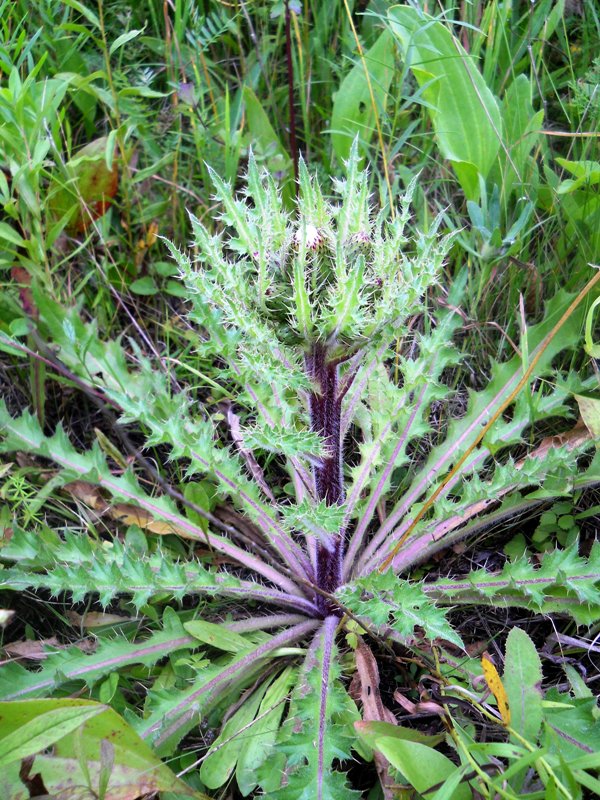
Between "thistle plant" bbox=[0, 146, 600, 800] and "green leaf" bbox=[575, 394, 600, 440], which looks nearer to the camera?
"thistle plant" bbox=[0, 146, 600, 800]

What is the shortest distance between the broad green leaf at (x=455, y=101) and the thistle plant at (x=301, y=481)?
21.0 inches

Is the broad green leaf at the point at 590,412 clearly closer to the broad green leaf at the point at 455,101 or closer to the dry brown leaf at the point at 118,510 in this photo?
the broad green leaf at the point at 455,101

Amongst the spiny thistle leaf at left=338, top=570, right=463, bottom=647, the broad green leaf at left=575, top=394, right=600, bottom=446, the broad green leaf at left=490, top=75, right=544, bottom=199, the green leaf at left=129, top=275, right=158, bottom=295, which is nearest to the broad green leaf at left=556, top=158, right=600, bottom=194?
the broad green leaf at left=490, top=75, right=544, bottom=199

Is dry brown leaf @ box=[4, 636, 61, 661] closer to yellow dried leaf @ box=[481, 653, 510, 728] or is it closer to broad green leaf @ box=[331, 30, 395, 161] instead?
yellow dried leaf @ box=[481, 653, 510, 728]

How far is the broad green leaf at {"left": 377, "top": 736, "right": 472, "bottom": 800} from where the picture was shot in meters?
1.68

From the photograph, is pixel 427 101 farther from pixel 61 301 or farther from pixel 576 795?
pixel 576 795

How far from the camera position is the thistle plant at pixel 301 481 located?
75.0 inches

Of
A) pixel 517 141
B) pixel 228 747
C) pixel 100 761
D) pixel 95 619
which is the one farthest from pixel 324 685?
pixel 517 141

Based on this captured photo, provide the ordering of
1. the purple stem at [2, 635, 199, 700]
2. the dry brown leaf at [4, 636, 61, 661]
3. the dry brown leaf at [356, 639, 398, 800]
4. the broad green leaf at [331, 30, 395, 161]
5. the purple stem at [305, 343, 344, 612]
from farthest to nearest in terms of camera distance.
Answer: the broad green leaf at [331, 30, 395, 161] → the dry brown leaf at [4, 636, 61, 661] → the purple stem at [2, 635, 199, 700] → the purple stem at [305, 343, 344, 612] → the dry brown leaf at [356, 639, 398, 800]

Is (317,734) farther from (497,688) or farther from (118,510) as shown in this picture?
(118,510)

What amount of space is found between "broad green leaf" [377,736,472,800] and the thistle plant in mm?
210

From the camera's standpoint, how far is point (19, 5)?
10.4 feet

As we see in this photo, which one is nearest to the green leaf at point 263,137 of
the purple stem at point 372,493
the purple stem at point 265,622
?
the purple stem at point 372,493

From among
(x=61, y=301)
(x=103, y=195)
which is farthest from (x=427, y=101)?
(x=61, y=301)
